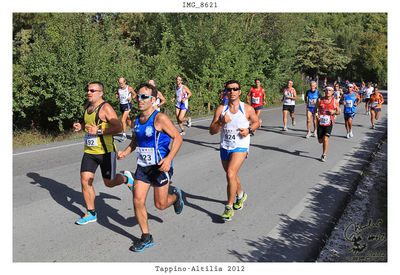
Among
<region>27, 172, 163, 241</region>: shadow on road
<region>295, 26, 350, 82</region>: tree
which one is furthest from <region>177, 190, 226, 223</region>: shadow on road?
<region>295, 26, 350, 82</region>: tree

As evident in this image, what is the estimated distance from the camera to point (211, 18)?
71.3 ft

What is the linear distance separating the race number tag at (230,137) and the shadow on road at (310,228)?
1.31 metres

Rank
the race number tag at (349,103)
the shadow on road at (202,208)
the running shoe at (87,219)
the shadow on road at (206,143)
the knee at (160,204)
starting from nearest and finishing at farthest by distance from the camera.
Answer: the knee at (160,204), the running shoe at (87,219), the shadow on road at (202,208), the shadow on road at (206,143), the race number tag at (349,103)

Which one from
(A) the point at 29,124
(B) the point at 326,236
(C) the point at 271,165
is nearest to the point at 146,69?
(A) the point at 29,124

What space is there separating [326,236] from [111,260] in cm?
275

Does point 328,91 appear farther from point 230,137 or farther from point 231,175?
point 231,175

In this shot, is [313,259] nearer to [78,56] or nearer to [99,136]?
[99,136]

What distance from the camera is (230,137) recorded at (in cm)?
537

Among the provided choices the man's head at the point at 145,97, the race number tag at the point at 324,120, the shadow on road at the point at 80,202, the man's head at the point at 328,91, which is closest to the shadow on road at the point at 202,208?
the shadow on road at the point at 80,202

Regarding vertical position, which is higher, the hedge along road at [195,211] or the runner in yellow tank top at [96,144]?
the runner in yellow tank top at [96,144]

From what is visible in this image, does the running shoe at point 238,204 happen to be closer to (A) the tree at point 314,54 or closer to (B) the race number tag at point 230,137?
(B) the race number tag at point 230,137

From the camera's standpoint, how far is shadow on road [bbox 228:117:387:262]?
4.26 metres

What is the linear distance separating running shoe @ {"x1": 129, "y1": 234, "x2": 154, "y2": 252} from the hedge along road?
84 millimetres

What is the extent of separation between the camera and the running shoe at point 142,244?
432 cm
